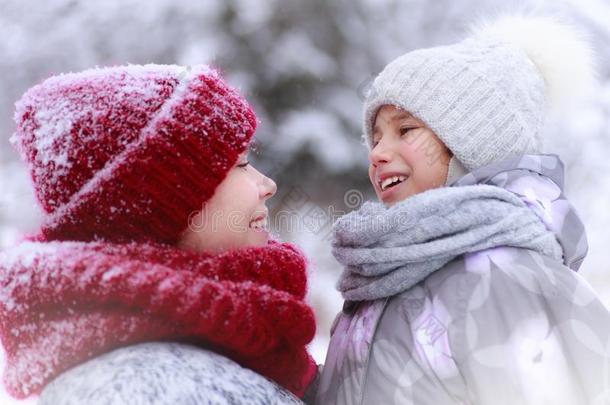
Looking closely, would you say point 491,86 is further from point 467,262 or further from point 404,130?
point 467,262

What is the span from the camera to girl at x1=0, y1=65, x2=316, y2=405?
702 mm

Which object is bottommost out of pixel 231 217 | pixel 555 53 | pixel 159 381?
pixel 159 381

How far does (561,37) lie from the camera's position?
117 cm

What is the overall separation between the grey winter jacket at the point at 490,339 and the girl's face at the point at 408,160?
214 mm

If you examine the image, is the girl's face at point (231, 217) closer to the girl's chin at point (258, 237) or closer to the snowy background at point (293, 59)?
the girl's chin at point (258, 237)

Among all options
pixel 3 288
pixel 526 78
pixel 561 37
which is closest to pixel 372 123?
pixel 526 78

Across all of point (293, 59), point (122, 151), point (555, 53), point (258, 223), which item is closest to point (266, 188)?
point (258, 223)

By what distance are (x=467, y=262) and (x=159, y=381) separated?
1.55 ft

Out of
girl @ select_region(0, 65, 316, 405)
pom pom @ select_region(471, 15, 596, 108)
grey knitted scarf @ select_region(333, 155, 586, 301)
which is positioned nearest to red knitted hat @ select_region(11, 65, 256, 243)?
girl @ select_region(0, 65, 316, 405)

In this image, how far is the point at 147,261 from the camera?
0.75 meters

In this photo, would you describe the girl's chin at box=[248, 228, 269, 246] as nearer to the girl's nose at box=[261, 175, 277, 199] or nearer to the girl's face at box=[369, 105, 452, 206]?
the girl's nose at box=[261, 175, 277, 199]

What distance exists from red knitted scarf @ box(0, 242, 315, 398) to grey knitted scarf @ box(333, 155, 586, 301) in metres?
0.17

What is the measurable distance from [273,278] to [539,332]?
38 centimetres

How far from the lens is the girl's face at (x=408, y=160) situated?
3.53 ft
